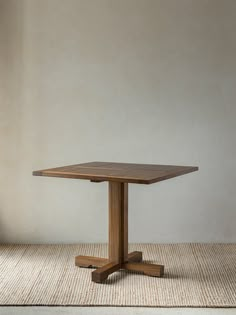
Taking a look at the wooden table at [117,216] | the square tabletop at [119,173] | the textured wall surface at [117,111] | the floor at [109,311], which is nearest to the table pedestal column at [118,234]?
the wooden table at [117,216]

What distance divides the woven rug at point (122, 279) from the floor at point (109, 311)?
1.7 inches

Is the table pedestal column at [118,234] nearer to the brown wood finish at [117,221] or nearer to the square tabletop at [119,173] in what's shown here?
the brown wood finish at [117,221]

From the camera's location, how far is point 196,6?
3758 mm

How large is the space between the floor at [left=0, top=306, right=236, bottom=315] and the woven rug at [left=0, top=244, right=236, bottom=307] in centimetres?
4

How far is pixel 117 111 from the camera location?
3836mm

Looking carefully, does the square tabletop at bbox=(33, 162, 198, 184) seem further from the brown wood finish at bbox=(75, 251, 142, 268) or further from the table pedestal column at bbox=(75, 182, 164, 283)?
the brown wood finish at bbox=(75, 251, 142, 268)

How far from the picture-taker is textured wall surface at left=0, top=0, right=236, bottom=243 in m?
3.78

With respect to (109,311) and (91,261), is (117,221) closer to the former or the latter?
(91,261)

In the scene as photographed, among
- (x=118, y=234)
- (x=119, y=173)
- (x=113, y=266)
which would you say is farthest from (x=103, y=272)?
(x=119, y=173)

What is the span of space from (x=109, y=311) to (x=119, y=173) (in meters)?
0.73

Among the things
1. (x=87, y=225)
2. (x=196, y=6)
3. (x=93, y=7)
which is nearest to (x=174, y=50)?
(x=196, y=6)

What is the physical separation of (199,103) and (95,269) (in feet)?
4.51

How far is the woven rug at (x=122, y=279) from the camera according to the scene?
2715 mm

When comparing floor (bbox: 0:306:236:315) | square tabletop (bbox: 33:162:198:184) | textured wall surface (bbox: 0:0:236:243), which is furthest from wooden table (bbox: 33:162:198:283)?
textured wall surface (bbox: 0:0:236:243)
